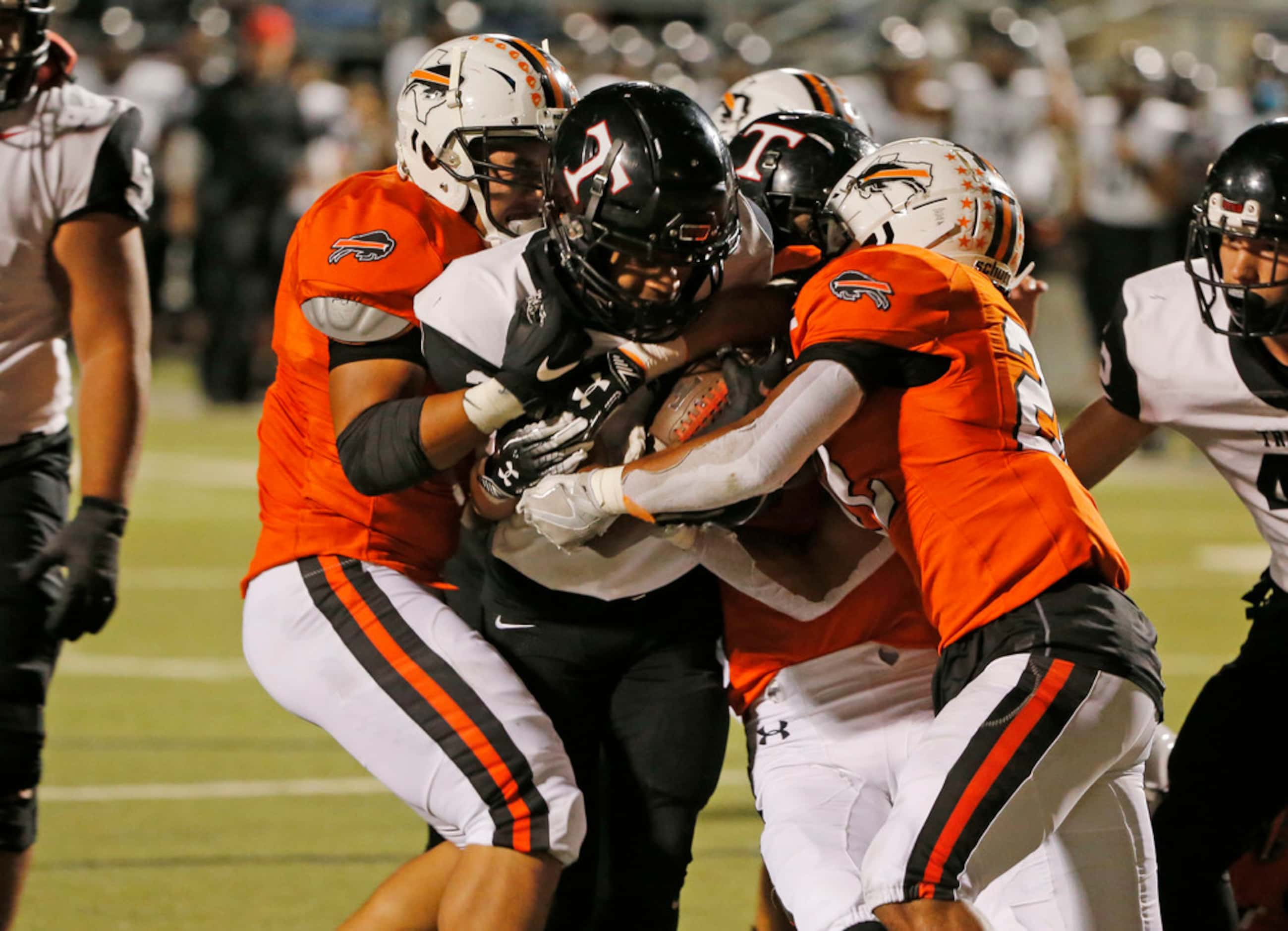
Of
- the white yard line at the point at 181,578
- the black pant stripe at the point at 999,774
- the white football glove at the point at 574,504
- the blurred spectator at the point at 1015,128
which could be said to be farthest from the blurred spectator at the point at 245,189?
the black pant stripe at the point at 999,774

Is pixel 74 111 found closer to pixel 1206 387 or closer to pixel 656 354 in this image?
pixel 656 354

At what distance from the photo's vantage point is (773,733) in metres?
3.45

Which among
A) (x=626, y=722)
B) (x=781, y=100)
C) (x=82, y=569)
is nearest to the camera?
(x=626, y=722)

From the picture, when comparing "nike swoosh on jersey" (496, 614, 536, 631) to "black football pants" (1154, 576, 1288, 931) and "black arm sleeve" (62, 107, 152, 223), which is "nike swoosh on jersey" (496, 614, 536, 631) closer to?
"black arm sleeve" (62, 107, 152, 223)

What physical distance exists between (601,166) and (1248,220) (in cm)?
122

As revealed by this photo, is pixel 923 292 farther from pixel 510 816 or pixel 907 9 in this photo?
pixel 907 9

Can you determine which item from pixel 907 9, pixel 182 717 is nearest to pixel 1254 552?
pixel 182 717

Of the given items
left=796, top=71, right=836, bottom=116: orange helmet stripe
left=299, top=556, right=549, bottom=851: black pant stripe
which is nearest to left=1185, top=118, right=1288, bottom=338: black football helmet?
left=796, top=71, right=836, bottom=116: orange helmet stripe

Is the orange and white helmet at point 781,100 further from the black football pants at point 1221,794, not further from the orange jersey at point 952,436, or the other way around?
the black football pants at point 1221,794

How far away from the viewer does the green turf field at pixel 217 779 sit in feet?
14.4

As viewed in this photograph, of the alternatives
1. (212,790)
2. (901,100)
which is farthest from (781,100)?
(901,100)

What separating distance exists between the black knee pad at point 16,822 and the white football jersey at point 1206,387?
2.33 m

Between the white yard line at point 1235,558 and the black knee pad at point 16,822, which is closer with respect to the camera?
the black knee pad at point 16,822

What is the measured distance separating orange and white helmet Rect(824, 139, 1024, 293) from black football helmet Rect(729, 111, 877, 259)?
0.50 ft
